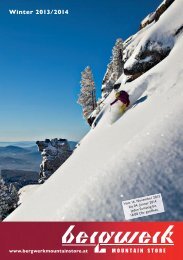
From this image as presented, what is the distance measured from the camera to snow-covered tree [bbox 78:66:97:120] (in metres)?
55.1

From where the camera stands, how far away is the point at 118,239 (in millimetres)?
7109

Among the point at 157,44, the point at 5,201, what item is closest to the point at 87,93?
the point at 5,201

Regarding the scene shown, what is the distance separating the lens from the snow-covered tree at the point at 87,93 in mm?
55125

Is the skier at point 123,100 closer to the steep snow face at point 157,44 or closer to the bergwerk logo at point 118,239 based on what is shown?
the steep snow face at point 157,44

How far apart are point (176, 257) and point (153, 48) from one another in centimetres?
2007

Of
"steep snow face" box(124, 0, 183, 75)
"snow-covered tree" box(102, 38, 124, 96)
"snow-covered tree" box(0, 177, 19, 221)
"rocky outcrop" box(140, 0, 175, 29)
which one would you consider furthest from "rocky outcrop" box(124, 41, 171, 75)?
"snow-covered tree" box(0, 177, 19, 221)

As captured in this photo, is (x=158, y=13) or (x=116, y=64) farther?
(x=116, y=64)

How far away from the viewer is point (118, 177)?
27.7 feet

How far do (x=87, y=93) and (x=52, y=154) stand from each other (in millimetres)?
16256

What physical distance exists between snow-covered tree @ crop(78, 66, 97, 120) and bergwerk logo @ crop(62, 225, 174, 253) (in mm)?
47907

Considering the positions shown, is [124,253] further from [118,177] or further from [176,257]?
[118,177]

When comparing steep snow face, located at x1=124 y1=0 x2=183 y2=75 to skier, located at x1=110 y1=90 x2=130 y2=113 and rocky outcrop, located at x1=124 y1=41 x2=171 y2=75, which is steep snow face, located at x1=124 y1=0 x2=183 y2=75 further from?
skier, located at x1=110 y1=90 x2=130 y2=113

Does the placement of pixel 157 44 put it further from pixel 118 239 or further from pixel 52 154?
pixel 52 154

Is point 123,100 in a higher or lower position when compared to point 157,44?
lower
